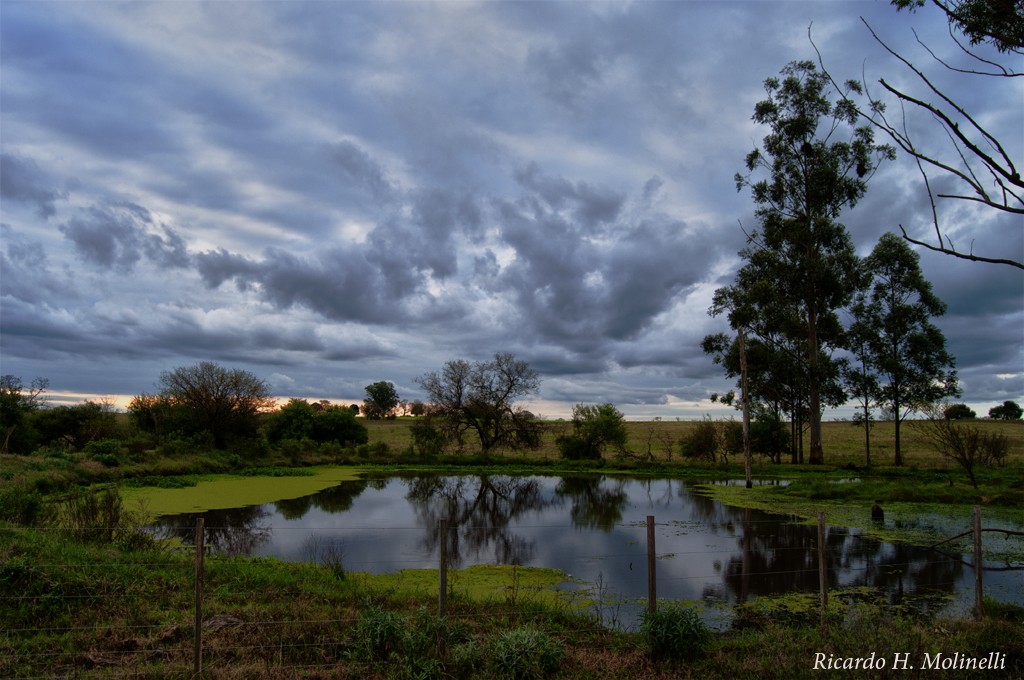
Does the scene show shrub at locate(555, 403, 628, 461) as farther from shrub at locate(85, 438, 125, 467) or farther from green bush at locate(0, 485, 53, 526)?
green bush at locate(0, 485, 53, 526)

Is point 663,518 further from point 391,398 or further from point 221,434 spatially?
point 391,398

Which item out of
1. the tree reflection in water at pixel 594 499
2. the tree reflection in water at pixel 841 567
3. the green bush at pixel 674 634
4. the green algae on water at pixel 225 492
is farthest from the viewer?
the green algae on water at pixel 225 492

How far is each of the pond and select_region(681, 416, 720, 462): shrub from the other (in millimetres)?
16727

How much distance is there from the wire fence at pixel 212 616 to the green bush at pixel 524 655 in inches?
28.7

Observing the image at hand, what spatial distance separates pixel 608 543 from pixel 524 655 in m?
9.67

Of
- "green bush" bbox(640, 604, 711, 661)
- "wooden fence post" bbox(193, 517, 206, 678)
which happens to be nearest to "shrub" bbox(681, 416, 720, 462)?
"green bush" bbox(640, 604, 711, 661)

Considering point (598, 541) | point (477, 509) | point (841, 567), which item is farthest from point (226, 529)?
point (841, 567)

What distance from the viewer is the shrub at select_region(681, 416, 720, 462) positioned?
40.5m

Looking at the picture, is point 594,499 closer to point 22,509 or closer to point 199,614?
point 22,509

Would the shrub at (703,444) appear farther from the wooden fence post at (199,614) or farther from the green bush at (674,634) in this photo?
the wooden fence post at (199,614)

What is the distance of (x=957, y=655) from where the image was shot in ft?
20.3

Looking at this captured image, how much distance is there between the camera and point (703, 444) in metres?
40.6

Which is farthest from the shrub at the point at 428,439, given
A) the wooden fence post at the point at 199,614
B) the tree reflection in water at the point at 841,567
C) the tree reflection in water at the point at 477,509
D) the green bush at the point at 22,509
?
the wooden fence post at the point at 199,614

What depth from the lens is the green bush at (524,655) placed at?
5.81 m
